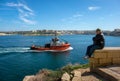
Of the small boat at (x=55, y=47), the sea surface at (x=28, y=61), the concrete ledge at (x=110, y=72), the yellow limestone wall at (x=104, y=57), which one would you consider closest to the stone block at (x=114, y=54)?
the yellow limestone wall at (x=104, y=57)

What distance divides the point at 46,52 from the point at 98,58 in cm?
4235

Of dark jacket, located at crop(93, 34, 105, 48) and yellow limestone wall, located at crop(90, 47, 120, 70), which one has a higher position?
dark jacket, located at crop(93, 34, 105, 48)

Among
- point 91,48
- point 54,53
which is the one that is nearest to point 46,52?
point 54,53

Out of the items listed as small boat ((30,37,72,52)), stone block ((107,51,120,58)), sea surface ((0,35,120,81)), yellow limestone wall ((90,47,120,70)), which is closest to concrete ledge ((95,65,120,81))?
yellow limestone wall ((90,47,120,70))

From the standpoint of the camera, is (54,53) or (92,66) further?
(54,53)

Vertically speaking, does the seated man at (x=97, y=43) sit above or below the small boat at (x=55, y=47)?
above

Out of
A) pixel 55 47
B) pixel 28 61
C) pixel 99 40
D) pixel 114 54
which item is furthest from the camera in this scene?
pixel 55 47

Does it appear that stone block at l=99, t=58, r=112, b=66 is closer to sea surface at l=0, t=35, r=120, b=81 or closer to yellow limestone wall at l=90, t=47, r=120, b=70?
yellow limestone wall at l=90, t=47, r=120, b=70

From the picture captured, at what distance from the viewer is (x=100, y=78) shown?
733cm

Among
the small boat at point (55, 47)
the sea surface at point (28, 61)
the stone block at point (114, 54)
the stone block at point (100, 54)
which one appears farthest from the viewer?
the small boat at point (55, 47)

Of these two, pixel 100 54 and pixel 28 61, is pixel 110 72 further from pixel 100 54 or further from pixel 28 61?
pixel 28 61

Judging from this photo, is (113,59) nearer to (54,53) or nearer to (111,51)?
(111,51)

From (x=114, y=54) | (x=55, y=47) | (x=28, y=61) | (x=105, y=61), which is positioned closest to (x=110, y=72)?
(x=105, y=61)

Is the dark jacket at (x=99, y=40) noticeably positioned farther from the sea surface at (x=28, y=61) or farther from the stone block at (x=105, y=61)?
the sea surface at (x=28, y=61)
